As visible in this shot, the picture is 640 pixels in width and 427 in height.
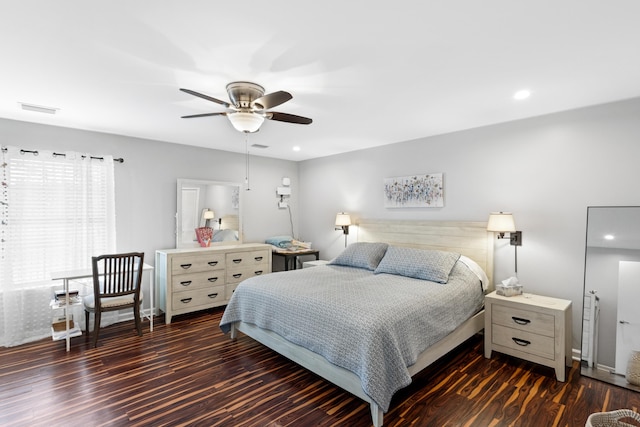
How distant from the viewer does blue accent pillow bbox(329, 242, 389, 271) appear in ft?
12.9

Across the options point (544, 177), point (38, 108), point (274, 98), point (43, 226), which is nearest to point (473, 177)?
point (544, 177)

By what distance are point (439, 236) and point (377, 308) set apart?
1.94 metres

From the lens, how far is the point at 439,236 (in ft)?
13.0

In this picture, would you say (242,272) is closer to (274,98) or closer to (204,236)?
(204,236)

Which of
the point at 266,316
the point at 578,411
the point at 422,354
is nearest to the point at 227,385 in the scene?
the point at 266,316

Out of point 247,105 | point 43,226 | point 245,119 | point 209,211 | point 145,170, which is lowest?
point 43,226

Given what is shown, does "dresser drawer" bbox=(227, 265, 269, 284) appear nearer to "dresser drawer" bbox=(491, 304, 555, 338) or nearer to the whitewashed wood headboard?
the whitewashed wood headboard

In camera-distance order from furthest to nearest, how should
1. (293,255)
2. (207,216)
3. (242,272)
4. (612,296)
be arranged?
(293,255)
(207,216)
(242,272)
(612,296)

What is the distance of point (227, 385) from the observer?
2.57 m

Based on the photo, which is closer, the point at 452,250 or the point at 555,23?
the point at 555,23

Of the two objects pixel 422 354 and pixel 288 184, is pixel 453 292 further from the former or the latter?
pixel 288 184

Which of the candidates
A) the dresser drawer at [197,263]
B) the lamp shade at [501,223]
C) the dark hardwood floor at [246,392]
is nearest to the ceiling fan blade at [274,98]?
the dark hardwood floor at [246,392]

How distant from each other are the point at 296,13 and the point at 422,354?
8.08 feet

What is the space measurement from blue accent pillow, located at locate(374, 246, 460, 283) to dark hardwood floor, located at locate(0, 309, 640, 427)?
804 millimetres
